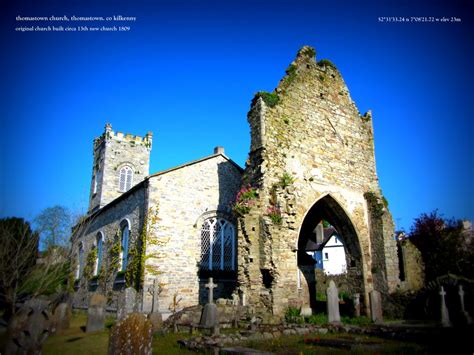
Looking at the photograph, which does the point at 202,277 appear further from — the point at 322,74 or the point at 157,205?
the point at 322,74

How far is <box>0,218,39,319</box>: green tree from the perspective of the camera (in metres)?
15.7

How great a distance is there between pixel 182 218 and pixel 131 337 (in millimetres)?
11529

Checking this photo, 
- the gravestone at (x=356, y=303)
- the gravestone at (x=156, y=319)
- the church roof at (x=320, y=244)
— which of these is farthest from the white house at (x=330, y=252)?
the gravestone at (x=156, y=319)

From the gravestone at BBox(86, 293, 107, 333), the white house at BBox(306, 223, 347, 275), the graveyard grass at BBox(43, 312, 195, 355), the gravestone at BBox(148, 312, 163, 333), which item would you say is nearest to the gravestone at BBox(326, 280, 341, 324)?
the graveyard grass at BBox(43, 312, 195, 355)

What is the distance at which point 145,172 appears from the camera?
3309cm

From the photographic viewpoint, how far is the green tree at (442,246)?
16.8 metres

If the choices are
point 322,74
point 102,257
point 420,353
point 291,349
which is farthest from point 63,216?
point 420,353

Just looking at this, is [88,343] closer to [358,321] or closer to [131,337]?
[131,337]

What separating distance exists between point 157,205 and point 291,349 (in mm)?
9672

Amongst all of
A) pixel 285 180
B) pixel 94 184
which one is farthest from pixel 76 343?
pixel 94 184

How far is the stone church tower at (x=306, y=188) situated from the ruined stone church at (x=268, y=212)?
0.04 m

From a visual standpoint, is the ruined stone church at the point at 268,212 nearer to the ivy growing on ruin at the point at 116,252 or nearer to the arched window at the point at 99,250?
the ivy growing on ruin at the point at 116,252

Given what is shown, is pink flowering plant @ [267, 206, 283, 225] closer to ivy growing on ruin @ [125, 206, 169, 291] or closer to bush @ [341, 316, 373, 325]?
bush @ [341, 316, 373, 325]

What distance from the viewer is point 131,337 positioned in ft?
15.2
